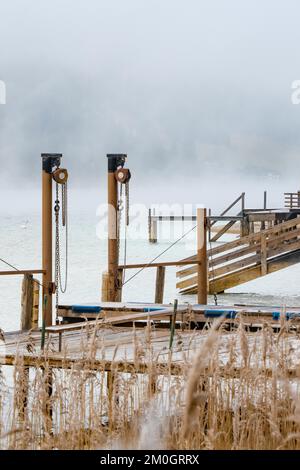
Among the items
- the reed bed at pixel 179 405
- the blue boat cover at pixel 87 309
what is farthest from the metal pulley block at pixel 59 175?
the reed bed at pixel 179 405

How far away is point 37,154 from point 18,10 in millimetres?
19157

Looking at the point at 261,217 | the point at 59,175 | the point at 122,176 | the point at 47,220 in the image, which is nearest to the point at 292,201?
the point at 261,217

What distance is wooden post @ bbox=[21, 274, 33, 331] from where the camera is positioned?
1229 cm

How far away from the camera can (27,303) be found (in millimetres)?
12445

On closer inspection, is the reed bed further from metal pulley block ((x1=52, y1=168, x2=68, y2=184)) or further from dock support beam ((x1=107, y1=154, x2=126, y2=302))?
dock support beam ((x1=107, y1=154, x2=126, y2=302))

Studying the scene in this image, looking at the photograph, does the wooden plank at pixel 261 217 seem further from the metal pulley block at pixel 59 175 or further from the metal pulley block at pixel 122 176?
the metal pulley block at pixel 59 175

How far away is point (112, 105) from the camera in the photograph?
156 m

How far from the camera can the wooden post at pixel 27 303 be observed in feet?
40.3

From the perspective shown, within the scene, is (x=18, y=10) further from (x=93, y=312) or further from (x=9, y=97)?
(x=93, y=312)

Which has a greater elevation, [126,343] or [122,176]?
[122,176]

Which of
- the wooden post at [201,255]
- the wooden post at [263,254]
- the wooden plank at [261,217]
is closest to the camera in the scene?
the wooden post at [201,255]

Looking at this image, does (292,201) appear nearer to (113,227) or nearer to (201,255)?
(201,255)

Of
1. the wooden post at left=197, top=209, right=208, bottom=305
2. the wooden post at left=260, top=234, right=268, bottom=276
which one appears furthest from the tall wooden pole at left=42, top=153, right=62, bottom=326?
the wooden post at left=260, top=234, right=268, bottom=276

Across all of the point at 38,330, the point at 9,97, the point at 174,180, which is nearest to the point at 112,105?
the point at 174,180
